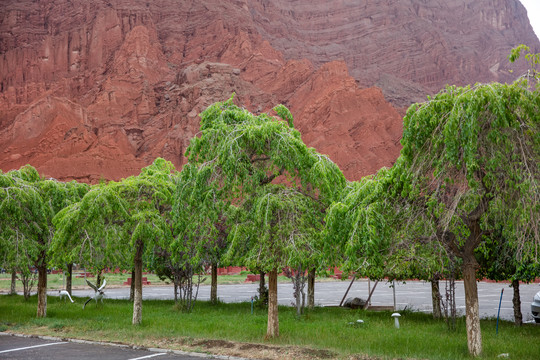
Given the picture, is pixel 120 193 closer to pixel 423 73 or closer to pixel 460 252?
pixel 460 252

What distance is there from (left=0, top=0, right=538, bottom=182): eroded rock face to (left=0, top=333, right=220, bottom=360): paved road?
82.3 meters

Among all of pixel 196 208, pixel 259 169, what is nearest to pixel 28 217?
pixel 196 208

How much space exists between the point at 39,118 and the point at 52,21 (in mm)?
43914

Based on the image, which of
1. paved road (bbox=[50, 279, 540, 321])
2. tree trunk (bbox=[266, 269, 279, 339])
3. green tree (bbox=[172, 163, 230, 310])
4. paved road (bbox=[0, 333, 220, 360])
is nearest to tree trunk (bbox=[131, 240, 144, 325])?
green tree (bbox=[172, 163, 230, 310])

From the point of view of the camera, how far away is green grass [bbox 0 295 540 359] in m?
11.9

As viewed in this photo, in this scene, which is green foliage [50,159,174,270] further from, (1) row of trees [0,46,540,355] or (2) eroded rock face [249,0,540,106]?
(2) eroded rock face [249,0,540,106]

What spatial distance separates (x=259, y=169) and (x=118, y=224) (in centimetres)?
545

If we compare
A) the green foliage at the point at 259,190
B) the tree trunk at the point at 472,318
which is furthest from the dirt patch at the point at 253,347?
the tree trunk at the point at 472,318

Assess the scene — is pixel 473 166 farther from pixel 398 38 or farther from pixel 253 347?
pixel 398 38

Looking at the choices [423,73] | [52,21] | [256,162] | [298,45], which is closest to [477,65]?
[423,73]

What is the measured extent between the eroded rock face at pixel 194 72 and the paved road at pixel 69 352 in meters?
82.3

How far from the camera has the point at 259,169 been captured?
1402 centimetres

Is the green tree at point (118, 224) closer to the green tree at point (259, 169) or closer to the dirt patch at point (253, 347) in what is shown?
the green tree at point (259, 169)

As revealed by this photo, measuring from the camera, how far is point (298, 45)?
5817 inches
